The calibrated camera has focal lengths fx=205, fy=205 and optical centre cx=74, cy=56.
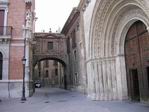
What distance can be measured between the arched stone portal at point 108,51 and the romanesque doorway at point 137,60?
34cm

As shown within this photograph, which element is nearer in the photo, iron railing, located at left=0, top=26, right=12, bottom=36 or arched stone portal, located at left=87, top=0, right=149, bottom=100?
arched stone portal, located at left=87, top=0, right=149, bottom=100

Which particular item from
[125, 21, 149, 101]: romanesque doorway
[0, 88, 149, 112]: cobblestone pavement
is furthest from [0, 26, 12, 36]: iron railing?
[125, 21, 149, 101]: romanesque doorway

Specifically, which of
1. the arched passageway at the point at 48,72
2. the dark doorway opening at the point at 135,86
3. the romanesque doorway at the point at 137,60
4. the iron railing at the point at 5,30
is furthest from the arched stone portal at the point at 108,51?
the arched passageway at the point at 48,72

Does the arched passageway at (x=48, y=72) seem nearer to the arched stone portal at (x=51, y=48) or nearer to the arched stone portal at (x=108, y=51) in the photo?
the arched stone portal at (x=51, y=48)

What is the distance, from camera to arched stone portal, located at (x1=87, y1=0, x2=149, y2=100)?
500 inches

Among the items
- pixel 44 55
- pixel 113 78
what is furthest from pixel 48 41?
pixel 113 78

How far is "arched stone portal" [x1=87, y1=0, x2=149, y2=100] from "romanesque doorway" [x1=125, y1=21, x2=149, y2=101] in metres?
0.34

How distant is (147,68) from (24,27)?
11808 millimetres

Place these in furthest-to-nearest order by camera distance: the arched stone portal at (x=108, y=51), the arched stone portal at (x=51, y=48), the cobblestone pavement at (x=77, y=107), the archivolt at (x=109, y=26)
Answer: the arched stone portal at (x=51, y=48) < the arched stone portal at (x=108, y=51) < the archivolt at (x=109, y=26) < the cobblestone pavement at (x=77, y=107)

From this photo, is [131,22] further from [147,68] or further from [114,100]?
[114,100]

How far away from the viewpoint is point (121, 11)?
1209 cm

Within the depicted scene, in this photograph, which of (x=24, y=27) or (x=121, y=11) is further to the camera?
(x=24, y=27)

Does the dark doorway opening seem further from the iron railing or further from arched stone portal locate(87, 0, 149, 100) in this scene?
the iron railing

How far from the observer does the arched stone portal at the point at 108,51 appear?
41.7 feet
